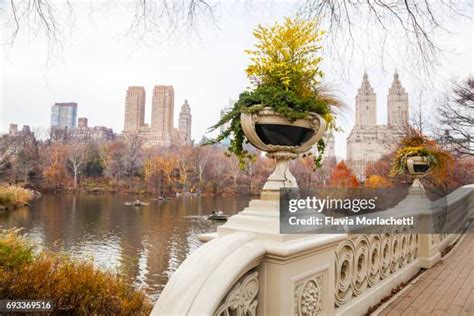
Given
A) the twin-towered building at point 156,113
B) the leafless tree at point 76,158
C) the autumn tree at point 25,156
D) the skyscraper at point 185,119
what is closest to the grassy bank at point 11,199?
the autumn tree at point 25,156

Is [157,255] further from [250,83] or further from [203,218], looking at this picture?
[250,83]

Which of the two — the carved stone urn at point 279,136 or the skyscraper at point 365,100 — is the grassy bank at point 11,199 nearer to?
the skyscraper at point 365,100

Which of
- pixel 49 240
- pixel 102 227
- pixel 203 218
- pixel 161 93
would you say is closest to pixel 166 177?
pixel 203 218

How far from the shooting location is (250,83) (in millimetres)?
2230

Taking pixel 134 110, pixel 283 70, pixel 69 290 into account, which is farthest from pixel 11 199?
pixel 134 110

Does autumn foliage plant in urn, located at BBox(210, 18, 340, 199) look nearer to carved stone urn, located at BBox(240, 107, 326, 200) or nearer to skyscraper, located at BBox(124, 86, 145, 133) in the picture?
carved stone urn, located at BBox(240, 107, 326, 200)

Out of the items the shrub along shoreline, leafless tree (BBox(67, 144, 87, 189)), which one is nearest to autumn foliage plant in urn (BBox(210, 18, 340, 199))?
the shrub along shoreline

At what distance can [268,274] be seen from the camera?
5.76 ft

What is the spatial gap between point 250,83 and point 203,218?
22132 mm

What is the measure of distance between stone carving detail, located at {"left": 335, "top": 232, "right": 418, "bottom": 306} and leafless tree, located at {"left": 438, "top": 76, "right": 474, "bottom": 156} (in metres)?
10.8

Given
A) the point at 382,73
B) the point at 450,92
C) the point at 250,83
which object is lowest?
the point at 250,83

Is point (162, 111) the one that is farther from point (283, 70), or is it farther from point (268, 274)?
point (268, 274)

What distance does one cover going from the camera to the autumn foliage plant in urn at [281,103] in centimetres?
195

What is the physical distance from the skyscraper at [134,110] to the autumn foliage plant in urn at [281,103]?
383 ft
